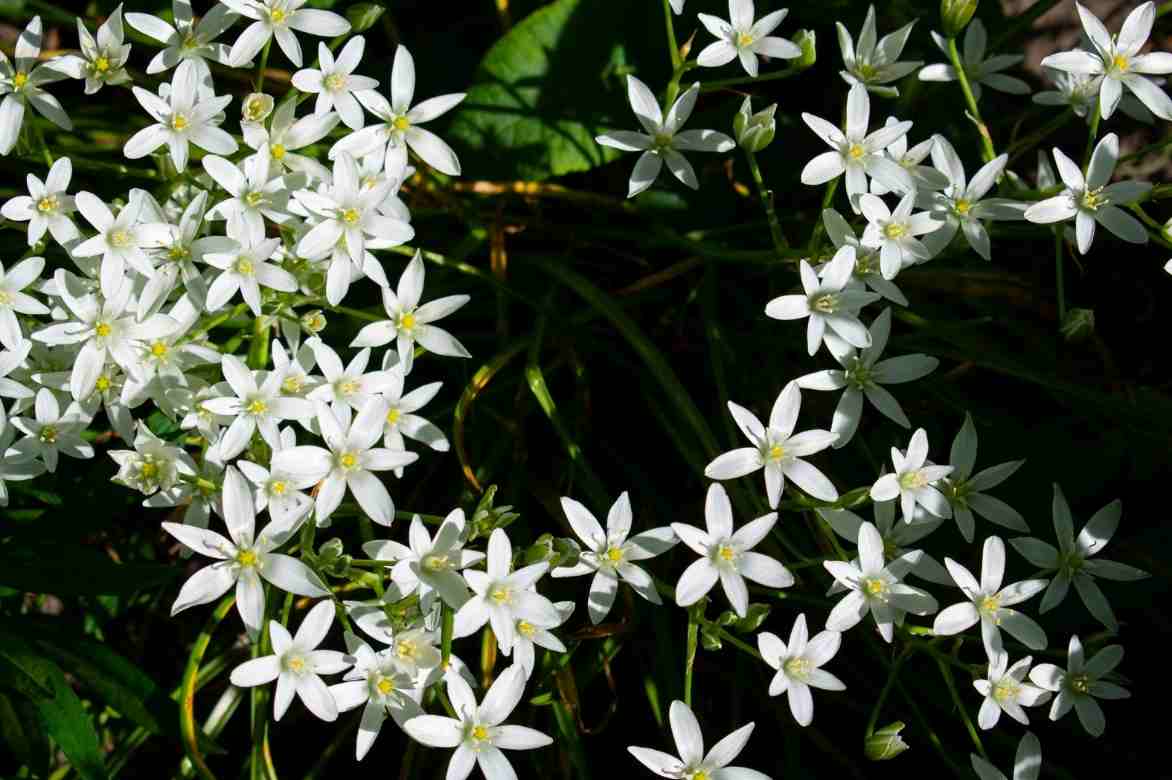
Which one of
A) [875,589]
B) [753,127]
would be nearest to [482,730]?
[875,589]

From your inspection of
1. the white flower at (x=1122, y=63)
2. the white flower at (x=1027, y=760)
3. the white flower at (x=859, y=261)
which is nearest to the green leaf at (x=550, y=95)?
the white flower at (x=859, y=261)

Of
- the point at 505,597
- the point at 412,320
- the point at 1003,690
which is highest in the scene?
the point at 412,320

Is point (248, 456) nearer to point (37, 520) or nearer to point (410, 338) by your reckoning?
point (410, 338)

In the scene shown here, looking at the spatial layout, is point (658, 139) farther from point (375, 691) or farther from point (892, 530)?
point (375, 691)

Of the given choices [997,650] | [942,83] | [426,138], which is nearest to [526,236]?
[426,138]

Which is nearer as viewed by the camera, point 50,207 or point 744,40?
point 50,207

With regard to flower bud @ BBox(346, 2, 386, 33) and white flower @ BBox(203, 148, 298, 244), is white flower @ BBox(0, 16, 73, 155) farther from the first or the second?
flower bud @ BBox(346, 2, 386, 33)

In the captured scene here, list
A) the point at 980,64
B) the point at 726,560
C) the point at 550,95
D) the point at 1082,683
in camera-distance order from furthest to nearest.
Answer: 1. the point at 550,95
2. the point at 980,64
3. the point at 1082,683
4. the point at 726,560
